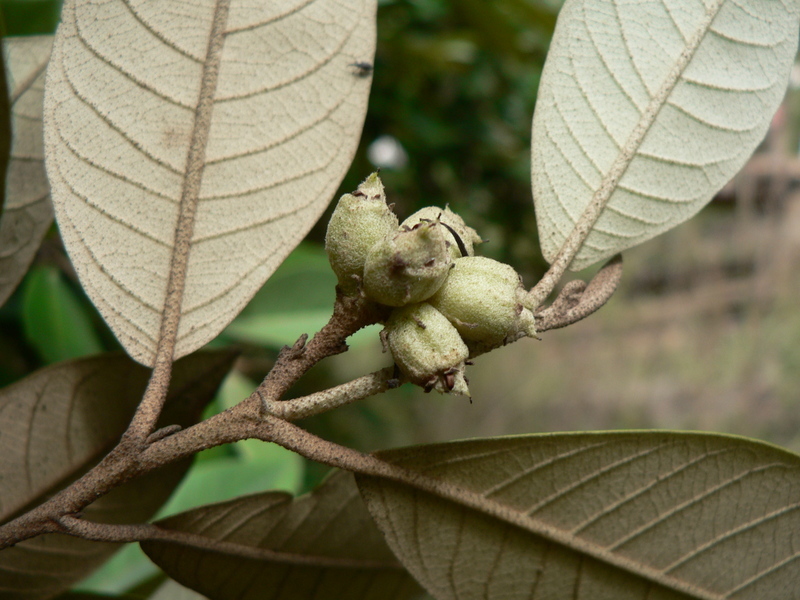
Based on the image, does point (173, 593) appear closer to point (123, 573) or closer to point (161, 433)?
point (123, 573)

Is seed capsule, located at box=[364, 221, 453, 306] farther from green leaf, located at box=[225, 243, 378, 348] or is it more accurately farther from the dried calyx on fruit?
green leaf, located at box=[225, 243, 378, 348]

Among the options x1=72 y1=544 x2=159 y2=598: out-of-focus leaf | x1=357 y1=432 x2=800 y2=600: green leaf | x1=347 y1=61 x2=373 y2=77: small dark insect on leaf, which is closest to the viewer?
x1=357 y1=432 x2=800 y2=600: green leaf

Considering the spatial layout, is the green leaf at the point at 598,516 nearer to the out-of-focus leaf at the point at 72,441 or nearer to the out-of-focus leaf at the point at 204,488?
the out-of-focus leaf at the point at 72,441

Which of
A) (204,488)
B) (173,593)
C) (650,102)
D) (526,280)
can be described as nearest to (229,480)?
(204,488)

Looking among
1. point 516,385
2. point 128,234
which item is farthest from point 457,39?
point 516,385

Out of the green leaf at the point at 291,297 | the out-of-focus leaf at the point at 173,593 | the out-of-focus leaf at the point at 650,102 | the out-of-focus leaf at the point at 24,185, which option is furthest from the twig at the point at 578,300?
the green leaf at the point at 291,297

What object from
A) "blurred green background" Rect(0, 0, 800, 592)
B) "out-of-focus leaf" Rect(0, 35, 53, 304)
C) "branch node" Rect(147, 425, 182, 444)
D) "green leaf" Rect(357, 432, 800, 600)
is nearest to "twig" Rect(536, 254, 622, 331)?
"green leaf" Rect(357, 432, 800, 600)
